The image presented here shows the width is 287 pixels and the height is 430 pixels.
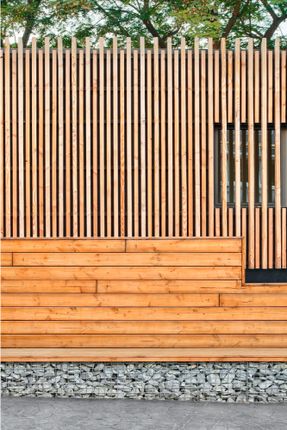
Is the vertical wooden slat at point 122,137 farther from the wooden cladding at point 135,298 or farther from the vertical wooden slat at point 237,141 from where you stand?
the vertical wooden slat at point 237,141

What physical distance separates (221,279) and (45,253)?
2518mm

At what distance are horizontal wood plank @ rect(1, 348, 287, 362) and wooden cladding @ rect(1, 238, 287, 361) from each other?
0.09 meters

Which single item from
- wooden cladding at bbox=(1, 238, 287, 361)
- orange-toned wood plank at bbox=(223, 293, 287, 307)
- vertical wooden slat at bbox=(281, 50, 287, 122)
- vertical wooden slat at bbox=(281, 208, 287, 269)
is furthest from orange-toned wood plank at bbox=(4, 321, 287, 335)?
vertical wooden slat at bbox=(281, 50, 287, 122)

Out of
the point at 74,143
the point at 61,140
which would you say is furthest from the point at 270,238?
the point at 61,140

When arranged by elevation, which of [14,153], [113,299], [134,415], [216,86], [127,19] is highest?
[127,19]

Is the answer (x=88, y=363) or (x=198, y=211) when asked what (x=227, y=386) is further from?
(x=198, y=211)

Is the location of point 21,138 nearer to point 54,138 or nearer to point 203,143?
point 54,138

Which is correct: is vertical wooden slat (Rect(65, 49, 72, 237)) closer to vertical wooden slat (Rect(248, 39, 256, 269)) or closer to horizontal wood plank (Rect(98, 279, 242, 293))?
horizontal wood plank (Rect(98, 279, 242, 293))

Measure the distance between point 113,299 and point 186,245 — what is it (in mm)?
1280

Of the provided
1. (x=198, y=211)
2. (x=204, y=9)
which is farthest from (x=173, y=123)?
(x=204, y=9)

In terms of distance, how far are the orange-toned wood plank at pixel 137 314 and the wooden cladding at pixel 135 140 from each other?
2.56ft

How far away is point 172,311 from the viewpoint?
8.49 metres

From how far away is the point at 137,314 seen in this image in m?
8.50

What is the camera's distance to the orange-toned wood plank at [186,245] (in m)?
8.56
